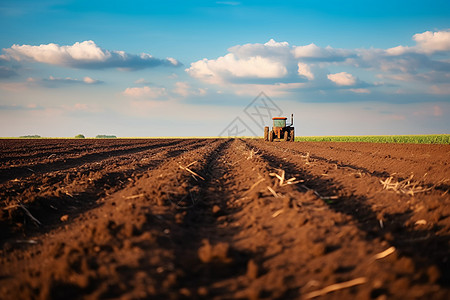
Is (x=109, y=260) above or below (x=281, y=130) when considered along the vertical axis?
below

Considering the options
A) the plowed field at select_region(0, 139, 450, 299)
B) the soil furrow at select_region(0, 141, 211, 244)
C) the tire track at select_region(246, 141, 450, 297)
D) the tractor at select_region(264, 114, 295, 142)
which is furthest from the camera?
the tractor at select_region(264, 114, 295, 142)

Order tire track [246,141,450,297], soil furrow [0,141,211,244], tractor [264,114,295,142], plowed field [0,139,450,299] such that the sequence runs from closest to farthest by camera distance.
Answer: plowed field [0,139,450,299]
tire track [246,141,450,297]
soil furrow [0,141,211,244]
tractor [264,114,295,142]

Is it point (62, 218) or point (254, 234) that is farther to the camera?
point (62, 218)

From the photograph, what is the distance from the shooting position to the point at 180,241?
4.05 metres

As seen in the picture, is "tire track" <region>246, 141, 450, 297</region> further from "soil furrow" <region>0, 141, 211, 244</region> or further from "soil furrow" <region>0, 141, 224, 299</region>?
"soil furrow" <region>0, 141, 211, 244</region>

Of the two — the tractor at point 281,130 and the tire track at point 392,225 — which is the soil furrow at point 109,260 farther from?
the tractor at point 281,130

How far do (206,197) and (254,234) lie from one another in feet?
8.36

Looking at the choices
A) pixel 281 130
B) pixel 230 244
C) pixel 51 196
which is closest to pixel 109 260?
pixel 230 244

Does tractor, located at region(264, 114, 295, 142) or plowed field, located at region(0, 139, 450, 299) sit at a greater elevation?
tractor, located at region(264, 114, 295, 142)

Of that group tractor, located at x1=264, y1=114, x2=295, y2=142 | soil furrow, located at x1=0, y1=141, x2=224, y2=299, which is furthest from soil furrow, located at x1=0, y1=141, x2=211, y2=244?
tractor, located at x1=264, y1=114, x2=295, y2=142

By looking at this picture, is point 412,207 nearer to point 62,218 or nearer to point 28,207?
point 62,218

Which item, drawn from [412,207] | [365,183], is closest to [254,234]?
[412,207]

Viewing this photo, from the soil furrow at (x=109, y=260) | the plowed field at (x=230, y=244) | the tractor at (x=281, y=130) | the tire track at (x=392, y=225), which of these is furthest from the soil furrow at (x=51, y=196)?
the tractor at (x=281, y=130)

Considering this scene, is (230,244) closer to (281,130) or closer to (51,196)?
(51,196)
